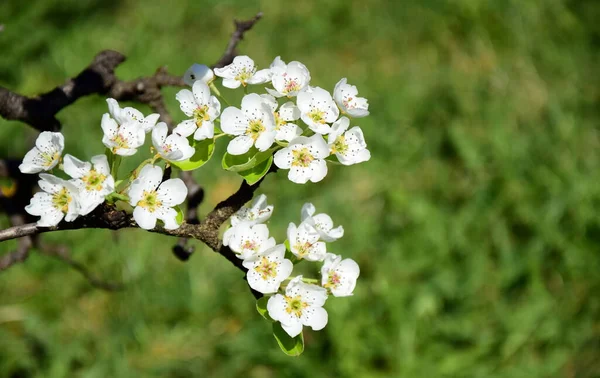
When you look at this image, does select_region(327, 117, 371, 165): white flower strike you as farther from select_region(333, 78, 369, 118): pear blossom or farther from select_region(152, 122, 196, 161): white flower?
select_region(152, 122, 196, 161): white flower

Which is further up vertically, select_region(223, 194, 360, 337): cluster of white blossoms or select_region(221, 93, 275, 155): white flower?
select_region(221, 93, 275, 155): white flower

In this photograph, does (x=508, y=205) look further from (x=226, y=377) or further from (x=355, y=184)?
(x=226, y=377)

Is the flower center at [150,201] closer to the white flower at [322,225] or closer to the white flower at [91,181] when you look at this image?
the white flower at [91,181]

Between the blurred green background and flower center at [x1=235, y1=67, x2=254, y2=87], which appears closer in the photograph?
flower center at [x1=235, y1=67, x2=254, y2=87]

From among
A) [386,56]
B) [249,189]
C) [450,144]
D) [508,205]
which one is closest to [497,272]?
[508,205]

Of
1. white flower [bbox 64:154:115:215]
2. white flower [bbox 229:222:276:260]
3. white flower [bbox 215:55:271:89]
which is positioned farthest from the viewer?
white flower [bbox 215:55:271:89]

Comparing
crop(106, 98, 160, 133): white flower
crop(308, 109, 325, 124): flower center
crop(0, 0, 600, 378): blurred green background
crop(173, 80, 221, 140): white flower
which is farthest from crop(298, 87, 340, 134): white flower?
crop(0, 0, 600, 378): blurred green background
